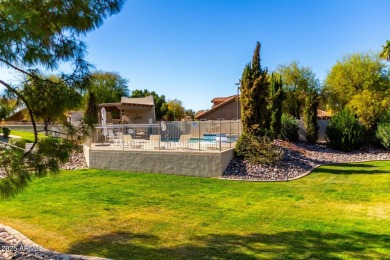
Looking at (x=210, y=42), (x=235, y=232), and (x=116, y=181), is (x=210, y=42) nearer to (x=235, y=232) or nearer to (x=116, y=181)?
(x=116, y=181)

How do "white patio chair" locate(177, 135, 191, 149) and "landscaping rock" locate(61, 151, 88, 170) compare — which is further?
"landscaping rock" locate(61, 151, 88, 170)

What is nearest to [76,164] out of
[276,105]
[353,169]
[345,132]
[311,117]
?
[353,169]

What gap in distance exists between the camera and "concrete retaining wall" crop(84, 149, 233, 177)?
12.7 metres

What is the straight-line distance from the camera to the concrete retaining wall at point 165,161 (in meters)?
12.7

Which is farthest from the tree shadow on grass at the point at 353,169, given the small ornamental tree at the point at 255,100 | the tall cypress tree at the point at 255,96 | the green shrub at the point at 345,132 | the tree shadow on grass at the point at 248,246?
the tree shadow on grass at the point at 248,246

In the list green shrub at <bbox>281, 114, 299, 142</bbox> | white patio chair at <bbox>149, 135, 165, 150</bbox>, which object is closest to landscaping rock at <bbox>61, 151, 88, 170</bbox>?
white patio chair at <bbox>149, 135, 165, 150</bbox>

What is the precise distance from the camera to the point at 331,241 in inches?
224

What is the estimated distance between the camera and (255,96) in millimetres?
16219

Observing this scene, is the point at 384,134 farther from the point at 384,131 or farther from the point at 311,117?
the point at 311,117

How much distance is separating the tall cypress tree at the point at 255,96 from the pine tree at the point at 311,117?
27.4 feet

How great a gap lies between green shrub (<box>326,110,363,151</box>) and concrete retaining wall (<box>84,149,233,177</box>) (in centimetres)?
1101

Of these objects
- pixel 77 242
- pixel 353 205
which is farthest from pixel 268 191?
pixel 77 242

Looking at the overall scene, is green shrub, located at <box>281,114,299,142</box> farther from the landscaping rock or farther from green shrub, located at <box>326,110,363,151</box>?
the landscaping rock

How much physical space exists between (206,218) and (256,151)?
25.2ft
